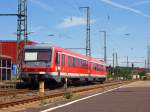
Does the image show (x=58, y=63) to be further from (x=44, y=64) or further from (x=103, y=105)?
(x=103, y=105)

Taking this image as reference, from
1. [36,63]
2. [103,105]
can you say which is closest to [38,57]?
[36,63]

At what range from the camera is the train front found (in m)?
37.1

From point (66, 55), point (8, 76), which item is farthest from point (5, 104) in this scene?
point (8, 76)

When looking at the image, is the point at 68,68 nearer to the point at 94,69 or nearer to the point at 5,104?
the point at 94,69

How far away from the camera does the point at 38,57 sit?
3769 centimetres

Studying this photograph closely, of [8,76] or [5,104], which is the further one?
[8,76]

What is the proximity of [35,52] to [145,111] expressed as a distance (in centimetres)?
2034

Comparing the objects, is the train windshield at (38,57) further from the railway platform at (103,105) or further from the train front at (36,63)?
the railway platform at (103,105)

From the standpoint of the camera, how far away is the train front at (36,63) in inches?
1462

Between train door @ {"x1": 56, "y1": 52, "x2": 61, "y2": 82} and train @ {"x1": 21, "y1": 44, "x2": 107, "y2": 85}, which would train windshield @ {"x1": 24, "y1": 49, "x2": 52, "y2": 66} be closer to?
train @ {"x1": 21, "y1": 44, "x2": 107, "y2": 85}

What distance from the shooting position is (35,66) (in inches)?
1470

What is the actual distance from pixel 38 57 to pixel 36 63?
54 centimetres

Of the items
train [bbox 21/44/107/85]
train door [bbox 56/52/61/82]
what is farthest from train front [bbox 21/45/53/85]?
train door [bbox 56/52/61/82]

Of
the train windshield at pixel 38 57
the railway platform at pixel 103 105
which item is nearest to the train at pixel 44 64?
the train windshield at pixel 38 57
